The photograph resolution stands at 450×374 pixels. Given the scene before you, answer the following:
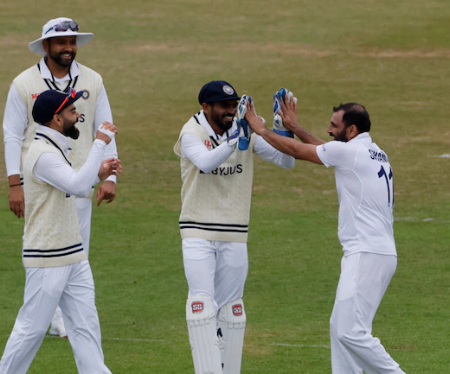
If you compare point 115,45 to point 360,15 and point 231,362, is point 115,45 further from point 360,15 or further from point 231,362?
point 231,362

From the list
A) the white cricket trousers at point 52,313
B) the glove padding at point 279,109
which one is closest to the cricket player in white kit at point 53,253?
the white cricket trousers at point 52,313

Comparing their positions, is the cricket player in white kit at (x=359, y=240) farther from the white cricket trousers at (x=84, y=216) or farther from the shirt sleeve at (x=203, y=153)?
the white cricket trousers at (x=84, y=216)

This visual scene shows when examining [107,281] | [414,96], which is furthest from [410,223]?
[414,96]

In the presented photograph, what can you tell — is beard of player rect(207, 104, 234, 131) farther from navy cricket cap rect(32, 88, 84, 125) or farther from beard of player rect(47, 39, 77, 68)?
beard of player rect(47, 39, 77, 68)

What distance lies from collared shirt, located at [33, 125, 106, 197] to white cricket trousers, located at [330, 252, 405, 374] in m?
1.95

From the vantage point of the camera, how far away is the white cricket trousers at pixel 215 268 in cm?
761

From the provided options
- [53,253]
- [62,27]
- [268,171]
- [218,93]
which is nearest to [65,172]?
[53,253]

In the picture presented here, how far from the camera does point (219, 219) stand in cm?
775

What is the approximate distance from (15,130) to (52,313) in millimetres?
2077

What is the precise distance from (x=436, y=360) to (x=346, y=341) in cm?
160

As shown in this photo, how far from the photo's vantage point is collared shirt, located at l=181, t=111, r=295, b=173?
24.1 ft

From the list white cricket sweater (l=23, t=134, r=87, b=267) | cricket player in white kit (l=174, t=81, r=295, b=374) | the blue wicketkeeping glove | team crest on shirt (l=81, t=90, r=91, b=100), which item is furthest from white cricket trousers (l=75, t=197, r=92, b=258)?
the blue wicketkeeping glove

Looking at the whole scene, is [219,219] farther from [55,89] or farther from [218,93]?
[55,89]

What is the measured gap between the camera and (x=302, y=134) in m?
7.94
